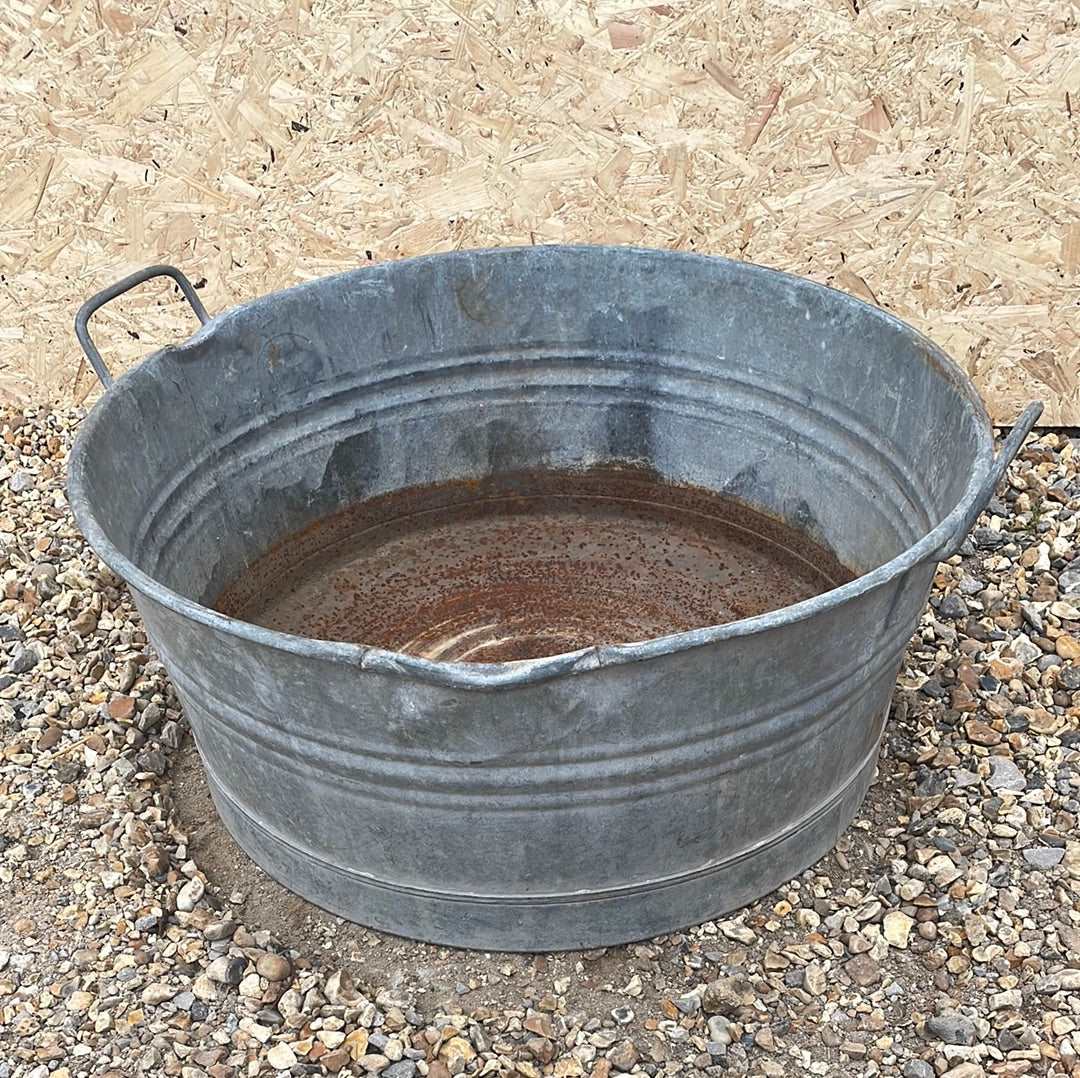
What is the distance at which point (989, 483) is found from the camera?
162 centimetres

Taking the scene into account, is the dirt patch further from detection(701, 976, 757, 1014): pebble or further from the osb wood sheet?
the osb wood sheet

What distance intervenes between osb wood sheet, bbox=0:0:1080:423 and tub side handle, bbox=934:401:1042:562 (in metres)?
1.47

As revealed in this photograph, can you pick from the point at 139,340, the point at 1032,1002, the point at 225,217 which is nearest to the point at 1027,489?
the point at 1032,1002

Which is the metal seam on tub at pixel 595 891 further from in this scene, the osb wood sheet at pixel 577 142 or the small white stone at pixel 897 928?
the osb wood sheet at pixel 577 142

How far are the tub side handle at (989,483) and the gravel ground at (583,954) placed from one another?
0.65m

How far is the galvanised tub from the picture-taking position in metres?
1.53

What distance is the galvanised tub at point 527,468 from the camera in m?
1.53

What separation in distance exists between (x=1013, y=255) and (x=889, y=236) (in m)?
0.31

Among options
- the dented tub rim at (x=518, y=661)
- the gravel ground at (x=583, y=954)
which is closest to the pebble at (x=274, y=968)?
the gravel ground at (x=583, y=954)

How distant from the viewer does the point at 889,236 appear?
304cm

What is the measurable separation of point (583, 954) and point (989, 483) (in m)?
0.90

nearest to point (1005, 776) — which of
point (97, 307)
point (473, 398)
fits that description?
point (473, 398)

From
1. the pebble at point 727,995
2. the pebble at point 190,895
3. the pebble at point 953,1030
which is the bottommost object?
the pebble at point 953,1030

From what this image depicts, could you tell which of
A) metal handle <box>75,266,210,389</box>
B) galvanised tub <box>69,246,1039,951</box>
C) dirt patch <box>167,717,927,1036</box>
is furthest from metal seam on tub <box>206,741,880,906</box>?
metal handle <box>75,266,210,389</box>
